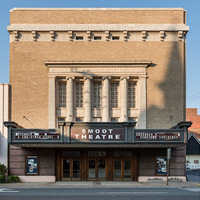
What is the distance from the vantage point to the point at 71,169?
1010 inches

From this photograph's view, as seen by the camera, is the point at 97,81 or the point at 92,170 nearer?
the point at 92,170

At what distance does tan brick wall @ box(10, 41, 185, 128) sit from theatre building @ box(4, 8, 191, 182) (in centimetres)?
9

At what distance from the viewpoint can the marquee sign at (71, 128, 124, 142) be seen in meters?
22.8

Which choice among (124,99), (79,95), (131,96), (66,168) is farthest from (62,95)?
(66,168)

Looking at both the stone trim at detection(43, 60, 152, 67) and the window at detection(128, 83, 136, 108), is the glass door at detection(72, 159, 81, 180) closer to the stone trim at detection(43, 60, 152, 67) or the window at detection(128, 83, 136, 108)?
the window at detection(128, 83, 136, 108)

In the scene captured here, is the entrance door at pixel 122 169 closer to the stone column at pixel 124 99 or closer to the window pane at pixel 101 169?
the window pane at pixel 101 169

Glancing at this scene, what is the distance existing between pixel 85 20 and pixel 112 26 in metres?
2.65

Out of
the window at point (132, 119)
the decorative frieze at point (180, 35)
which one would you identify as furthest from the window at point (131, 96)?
the decorative frieze at point (180, 35)

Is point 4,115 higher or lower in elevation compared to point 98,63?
lower

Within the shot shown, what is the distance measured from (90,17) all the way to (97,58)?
4.03m

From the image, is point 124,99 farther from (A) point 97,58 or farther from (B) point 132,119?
(A) point 97,58

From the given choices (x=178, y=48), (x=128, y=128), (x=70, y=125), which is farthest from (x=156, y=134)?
(x=178, y=48)

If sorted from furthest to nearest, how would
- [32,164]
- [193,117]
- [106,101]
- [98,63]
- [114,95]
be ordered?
1. [193,117]
2. [114,95]
3. [106,101]
4. [98,63]
5. [32,164]

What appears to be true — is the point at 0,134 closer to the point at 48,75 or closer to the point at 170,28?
the point at 48,75
